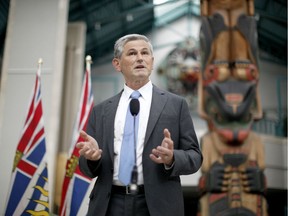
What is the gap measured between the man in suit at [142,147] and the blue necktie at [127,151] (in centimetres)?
2

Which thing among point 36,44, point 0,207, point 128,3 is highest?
point 128,3

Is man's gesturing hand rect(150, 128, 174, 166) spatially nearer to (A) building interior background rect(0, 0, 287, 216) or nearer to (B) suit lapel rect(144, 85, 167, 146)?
(B) suit lapel rect(144, 85, 167, 146)

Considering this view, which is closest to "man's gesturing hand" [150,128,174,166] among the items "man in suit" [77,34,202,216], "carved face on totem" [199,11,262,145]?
"man in suit" [77,34,202,216]

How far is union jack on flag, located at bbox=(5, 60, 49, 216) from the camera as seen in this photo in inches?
148

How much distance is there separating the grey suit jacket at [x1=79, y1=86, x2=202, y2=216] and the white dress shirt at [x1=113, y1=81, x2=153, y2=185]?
0.02 m

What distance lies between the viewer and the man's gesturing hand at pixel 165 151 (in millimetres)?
1596

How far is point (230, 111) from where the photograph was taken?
493 cm

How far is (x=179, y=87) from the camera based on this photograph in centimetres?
A: 1194

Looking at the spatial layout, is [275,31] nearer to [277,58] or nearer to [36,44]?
[277,58]

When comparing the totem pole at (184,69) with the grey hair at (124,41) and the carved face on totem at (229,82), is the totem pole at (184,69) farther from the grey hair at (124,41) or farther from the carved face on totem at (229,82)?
the grey hair at (124,41)

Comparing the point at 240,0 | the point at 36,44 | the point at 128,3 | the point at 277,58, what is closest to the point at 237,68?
the point at 240,0

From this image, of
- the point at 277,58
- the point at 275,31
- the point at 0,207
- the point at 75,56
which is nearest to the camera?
the point at 0,207

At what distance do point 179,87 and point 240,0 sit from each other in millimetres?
6623

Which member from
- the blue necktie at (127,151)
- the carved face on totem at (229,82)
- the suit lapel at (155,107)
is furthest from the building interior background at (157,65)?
the blue necktie at (127,151)
